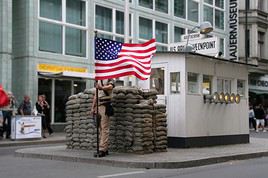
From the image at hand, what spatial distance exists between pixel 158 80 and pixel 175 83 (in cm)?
76

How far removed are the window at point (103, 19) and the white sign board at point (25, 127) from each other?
986 centimetres

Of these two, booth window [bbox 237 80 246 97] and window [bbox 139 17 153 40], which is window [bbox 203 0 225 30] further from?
booth window [bbox 237 80 246 97]

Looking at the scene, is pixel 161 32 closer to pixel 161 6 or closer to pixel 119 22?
pixel 161 6

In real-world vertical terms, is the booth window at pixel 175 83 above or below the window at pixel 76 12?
below

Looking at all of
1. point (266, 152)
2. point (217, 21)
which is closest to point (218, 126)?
point (266, 152)

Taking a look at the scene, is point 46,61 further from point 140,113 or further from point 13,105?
point 140,113

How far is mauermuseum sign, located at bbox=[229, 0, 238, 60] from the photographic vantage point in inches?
1587

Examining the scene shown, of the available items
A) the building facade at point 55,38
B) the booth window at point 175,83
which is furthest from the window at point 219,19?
the booth window at point 175,83

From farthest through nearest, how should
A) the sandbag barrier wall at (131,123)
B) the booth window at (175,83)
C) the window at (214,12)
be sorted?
the window at (214,12) → the booth window at (175,83) → the sandbag barrier wall at (131,123)

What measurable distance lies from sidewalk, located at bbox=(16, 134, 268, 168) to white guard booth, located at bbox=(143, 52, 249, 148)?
3.06 ft

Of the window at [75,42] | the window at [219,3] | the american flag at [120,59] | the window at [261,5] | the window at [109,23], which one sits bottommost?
the american flag at [120,59]

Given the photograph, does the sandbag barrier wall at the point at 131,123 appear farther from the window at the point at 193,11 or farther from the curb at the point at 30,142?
the window at the point at 193,11

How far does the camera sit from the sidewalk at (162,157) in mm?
11750

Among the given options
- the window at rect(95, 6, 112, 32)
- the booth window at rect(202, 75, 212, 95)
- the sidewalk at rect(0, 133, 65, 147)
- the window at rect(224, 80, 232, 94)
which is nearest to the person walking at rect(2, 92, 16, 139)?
the sidewalk at rect(0, 133, 65, 147)
